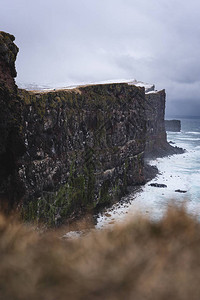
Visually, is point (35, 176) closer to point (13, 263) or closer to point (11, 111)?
point (11, 111)

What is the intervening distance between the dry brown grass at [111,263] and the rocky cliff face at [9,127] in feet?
28.0

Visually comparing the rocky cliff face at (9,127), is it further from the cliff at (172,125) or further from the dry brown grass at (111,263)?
the cliff at (172,125)

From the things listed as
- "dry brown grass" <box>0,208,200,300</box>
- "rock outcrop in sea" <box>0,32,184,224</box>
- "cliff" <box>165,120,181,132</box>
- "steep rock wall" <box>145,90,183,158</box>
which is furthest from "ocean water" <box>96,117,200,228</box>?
"cliff" <box>165,120,181,132</box>

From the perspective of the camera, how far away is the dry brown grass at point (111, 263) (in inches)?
154

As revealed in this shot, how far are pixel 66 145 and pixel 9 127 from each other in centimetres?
1061

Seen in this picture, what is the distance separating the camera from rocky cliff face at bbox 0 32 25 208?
13273 mm

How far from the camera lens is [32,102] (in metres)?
20.0

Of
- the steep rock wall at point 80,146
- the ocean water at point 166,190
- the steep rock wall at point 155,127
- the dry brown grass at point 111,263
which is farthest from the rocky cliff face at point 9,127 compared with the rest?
the steep rock wall at point 155,127

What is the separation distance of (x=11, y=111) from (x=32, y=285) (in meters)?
11.0

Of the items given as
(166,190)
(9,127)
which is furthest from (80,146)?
(166,190)

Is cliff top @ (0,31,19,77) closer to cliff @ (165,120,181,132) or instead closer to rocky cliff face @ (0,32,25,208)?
rocky cliff face @ (0,32,25,208)

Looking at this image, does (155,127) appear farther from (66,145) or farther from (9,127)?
(9,127)

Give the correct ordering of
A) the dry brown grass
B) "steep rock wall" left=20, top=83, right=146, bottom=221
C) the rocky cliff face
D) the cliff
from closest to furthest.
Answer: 1. the dry brown grass
2. the rocky cliff face
3. "steep rock wall" left=20, top=83, right=146, bottom=221
4. the cliff

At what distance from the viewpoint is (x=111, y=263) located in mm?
4422
